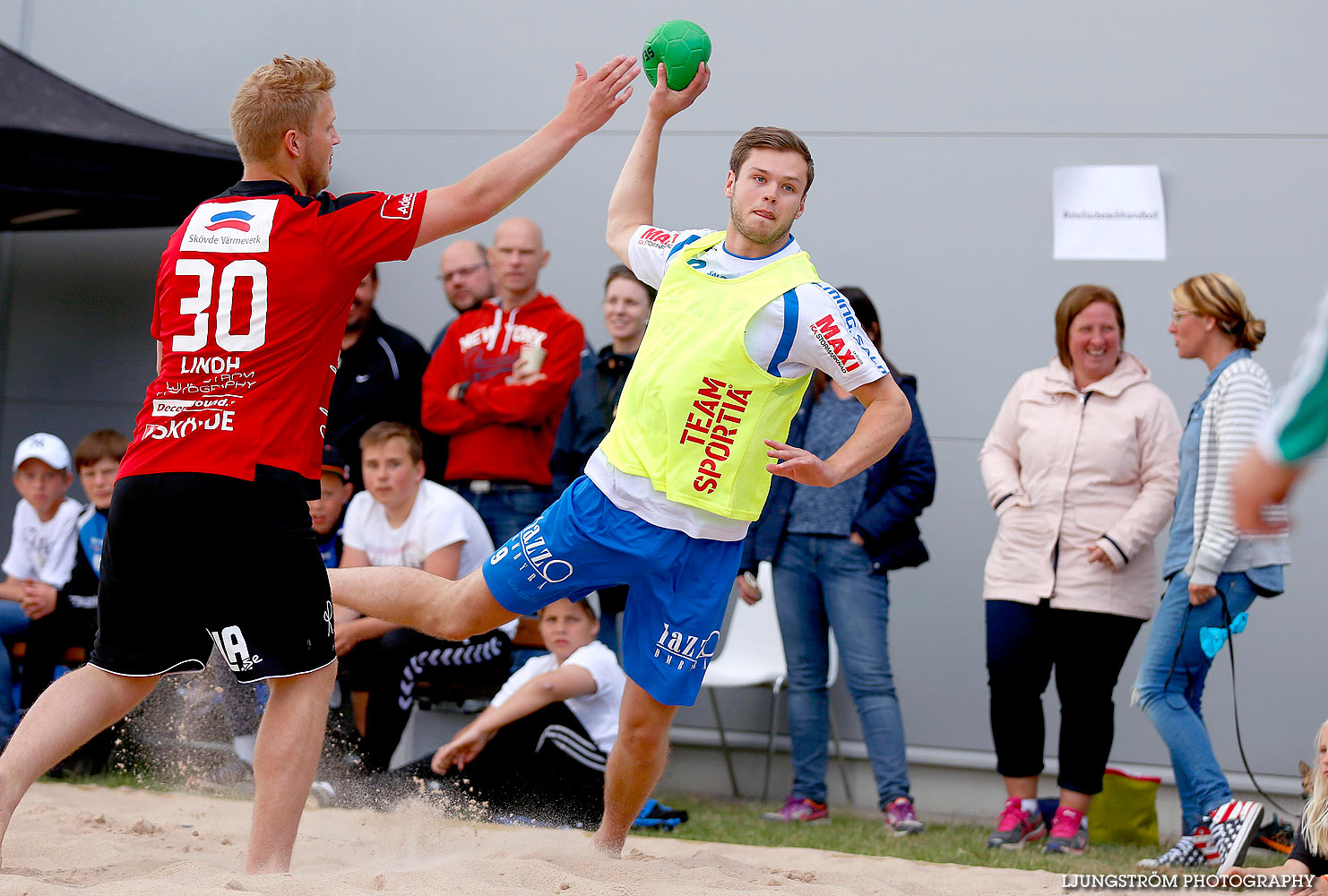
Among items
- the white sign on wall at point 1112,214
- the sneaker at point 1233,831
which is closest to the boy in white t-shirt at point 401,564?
the sneaker at point 1233,831

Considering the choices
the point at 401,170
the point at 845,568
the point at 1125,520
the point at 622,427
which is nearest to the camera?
the point at 622,427

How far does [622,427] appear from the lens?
364 cm

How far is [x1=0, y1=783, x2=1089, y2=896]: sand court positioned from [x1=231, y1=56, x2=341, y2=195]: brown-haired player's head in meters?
1.87

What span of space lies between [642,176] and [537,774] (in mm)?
2458

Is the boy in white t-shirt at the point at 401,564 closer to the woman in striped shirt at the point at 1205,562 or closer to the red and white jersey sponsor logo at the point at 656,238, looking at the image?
the red and white jersey sponsor logo at the point at 656,238

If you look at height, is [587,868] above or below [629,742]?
below

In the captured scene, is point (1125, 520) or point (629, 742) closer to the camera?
point (629, 742)

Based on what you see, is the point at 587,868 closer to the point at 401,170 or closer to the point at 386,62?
the point at 401,170

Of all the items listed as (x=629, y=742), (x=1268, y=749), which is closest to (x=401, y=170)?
(x=629, y=742)

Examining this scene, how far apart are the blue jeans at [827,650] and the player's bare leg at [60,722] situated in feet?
10.0

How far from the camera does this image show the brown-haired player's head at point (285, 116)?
3.26 meters

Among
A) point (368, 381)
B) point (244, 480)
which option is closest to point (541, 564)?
point (244, 480)

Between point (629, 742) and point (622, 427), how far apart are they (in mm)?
941

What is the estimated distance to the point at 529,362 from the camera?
19.4 feet
